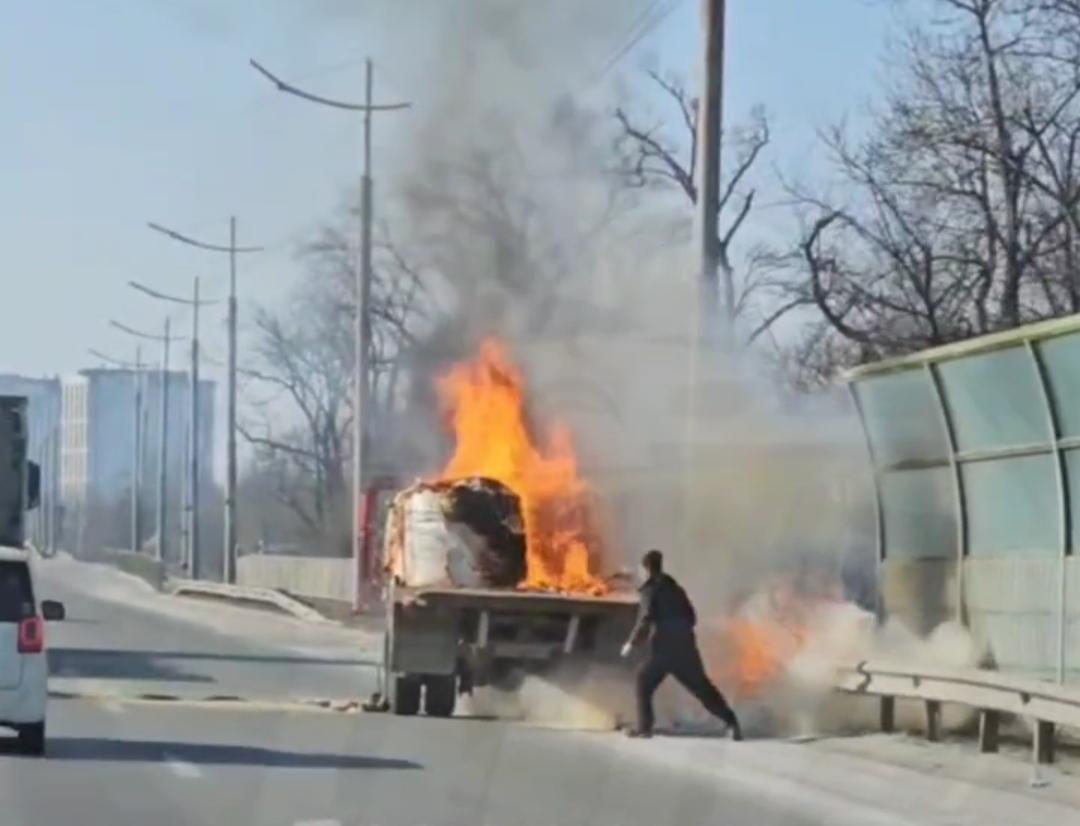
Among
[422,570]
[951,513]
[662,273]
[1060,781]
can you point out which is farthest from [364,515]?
[1060,781]

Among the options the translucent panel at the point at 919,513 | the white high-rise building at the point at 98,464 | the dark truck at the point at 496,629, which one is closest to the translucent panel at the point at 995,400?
the translucent panel at the point at 919,513

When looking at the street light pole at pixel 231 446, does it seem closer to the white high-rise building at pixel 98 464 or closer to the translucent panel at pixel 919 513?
the translucent panel at pixel 919 513

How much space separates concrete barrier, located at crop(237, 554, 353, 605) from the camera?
6991 centimetres

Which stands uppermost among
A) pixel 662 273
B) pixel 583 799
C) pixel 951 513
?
pixel 662 273

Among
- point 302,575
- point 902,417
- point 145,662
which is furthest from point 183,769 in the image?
point 302,575

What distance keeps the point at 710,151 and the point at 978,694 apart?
26.2 feet

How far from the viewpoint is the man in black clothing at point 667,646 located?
23875mm

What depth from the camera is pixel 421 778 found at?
1969 cm

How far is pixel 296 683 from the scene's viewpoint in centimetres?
3397

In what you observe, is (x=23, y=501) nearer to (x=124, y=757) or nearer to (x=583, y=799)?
(x=124, y=757)

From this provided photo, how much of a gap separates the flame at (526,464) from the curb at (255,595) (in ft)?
91.8

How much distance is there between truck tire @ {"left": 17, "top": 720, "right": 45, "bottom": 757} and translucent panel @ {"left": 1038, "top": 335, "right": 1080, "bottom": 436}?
811 cm

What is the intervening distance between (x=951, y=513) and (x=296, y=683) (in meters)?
12.0

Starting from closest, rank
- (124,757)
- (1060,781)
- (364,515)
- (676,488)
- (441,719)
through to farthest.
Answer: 1. (1060,781)
2. (124,757)
3. (441,719)
4. (676,488)
5. (364,515)
